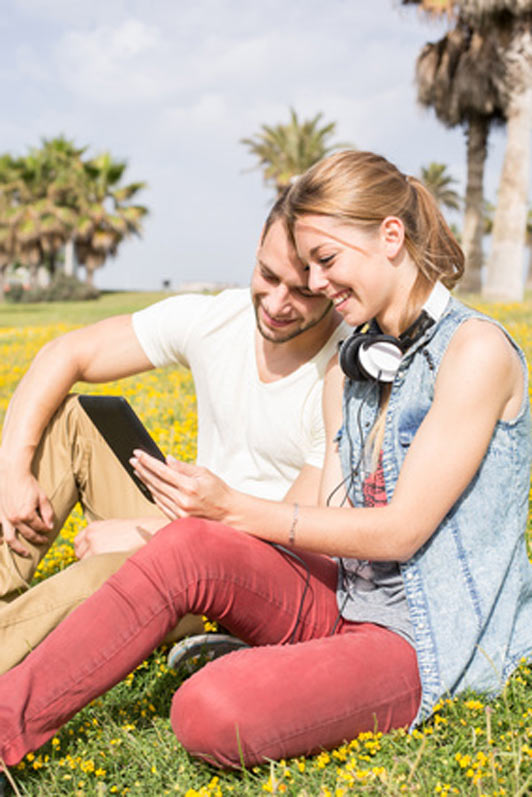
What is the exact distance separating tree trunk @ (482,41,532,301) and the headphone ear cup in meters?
18.0

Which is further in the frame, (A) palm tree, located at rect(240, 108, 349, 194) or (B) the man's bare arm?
(A) palm tree, located at rect(240, 108, 349, 194)

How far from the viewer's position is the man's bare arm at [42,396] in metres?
3.28

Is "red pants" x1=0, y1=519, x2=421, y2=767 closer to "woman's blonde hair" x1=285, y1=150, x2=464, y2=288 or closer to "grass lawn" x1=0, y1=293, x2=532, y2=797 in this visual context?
"grass lawn" x1=0, y1=293, x2=532, y2=797

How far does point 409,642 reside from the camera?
253 cm

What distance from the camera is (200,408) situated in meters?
3.70

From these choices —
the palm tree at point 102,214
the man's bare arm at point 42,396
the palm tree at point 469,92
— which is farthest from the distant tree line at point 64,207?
the man's bare arm at point 42,396

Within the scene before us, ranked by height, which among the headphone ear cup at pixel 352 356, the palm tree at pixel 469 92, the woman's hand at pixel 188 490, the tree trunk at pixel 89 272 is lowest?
the woman's hand at pixel 188 490

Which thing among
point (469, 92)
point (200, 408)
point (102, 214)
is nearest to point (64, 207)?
point (102, 214)

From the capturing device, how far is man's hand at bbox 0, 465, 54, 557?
325 centimetres

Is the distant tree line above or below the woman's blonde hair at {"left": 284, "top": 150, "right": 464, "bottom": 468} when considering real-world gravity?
above

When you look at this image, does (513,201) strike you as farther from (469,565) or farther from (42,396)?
(469,565)

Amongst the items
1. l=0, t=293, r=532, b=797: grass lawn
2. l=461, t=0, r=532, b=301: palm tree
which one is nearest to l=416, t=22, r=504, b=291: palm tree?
l=461, t=0, r=532, b=301: palm tree

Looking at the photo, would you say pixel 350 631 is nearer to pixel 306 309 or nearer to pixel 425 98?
pixel 306 309

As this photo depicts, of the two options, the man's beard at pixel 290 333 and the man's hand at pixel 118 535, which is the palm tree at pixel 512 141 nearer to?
the man's beard at pixel 290 333
